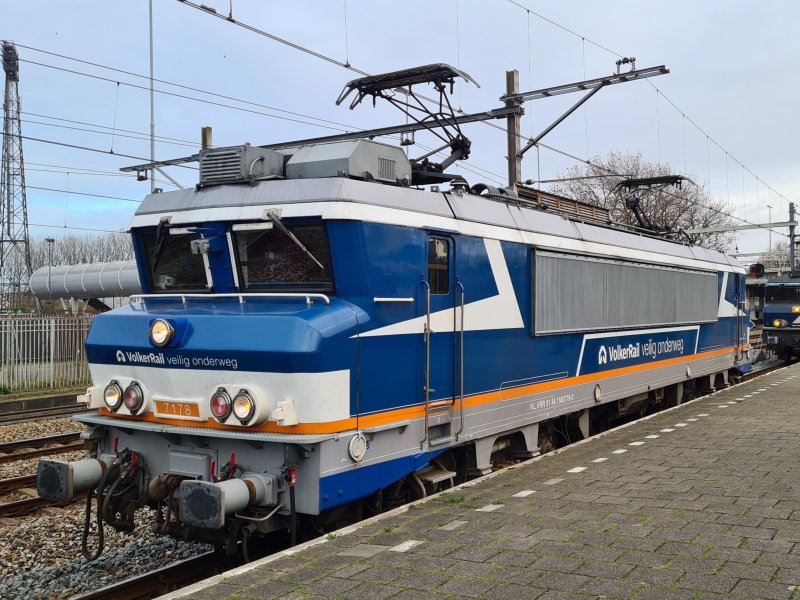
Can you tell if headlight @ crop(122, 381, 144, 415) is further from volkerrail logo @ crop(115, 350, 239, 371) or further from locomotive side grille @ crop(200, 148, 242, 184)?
locomotive side grille @ crop(200, 148, 242, 184)

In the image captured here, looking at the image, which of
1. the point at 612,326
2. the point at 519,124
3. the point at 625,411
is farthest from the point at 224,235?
the point at 519,124

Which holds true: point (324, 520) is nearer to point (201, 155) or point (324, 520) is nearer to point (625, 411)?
point (201, 155)

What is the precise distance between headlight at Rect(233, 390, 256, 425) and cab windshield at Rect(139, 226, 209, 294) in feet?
4.71

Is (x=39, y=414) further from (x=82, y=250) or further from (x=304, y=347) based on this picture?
(x=82, y=250)

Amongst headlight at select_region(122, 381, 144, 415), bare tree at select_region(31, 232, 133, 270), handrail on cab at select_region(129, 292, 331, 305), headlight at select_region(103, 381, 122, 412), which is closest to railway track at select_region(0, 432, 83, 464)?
handrail on cab at select_region(129, 292, 331, 305)

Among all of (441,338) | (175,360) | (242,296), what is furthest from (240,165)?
(441,338)

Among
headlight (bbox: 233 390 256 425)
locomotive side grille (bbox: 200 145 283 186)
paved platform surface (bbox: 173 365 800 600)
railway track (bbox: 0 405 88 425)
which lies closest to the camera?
paved platform surface (bbox: 173 365 800 600)

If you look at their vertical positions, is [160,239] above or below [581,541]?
above

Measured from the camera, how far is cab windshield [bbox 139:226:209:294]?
263 inches

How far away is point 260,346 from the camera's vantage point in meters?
5.50

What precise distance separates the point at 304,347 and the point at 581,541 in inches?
93.6

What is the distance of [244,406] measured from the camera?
5496mm

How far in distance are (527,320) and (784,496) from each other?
3.00 m

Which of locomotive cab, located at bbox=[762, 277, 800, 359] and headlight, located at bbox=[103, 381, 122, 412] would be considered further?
locomotive cab, located at bbox=[762, 277, 800, 359]
